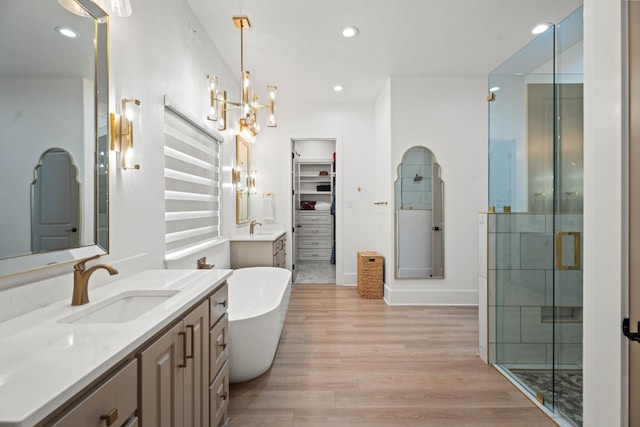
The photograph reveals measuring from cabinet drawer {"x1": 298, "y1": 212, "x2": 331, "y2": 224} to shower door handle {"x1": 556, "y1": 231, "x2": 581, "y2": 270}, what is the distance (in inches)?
193

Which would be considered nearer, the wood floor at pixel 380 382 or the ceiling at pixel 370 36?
the wood floor at pixel 380 382

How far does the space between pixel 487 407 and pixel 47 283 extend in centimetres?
242

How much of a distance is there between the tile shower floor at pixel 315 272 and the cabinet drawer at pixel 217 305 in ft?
11.5

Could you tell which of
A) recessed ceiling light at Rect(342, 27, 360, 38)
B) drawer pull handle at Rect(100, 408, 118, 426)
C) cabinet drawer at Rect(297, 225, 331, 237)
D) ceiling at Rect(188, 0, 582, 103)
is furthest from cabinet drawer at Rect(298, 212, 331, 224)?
drawer pull handle at Rect(100, 408, 118, 426)

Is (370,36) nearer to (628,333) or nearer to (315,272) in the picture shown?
(628,333)

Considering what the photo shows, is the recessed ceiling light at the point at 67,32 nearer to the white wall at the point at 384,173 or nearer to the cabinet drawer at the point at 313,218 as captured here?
the white wall at the point at 384,173

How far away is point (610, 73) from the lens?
0.96 m

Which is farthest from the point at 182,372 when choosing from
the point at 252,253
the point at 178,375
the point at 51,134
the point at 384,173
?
the point at 384,173

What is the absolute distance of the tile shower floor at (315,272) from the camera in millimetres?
5227

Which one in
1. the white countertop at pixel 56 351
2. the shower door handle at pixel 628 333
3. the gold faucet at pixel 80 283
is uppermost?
the gold faucet at pixel 80 283

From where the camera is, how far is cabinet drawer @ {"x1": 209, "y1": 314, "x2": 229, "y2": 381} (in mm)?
1477

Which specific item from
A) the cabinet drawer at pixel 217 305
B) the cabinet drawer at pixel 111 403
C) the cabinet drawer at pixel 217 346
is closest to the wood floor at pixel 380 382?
the cabinet drawer at pixel 217 346

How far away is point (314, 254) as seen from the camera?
6.72m

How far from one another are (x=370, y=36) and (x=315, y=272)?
13.3 feet
